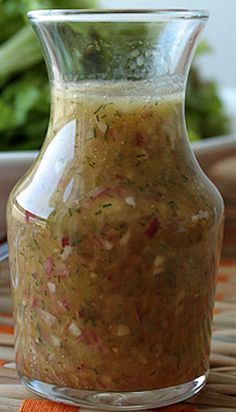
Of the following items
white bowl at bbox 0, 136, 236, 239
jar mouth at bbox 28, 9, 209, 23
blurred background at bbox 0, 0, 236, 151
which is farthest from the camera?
blurred background at bbox 0, 0, 236, 151

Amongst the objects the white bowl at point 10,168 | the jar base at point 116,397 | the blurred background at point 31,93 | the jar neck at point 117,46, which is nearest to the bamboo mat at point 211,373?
the jar base at point 116,397

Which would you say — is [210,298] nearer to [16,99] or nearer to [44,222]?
[44,222]

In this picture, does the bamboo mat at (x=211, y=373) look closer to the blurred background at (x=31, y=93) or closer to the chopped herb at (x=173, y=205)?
the chopped herb at (x=173, y=205)

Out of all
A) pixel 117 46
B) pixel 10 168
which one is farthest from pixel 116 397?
pixel 10 168

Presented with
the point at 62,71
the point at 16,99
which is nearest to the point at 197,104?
the point at 16,99

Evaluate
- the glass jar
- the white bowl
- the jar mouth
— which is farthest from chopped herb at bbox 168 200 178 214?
the white bowl

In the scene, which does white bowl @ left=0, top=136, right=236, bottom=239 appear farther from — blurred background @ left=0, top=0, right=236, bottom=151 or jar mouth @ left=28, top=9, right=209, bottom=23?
jar mouth @ left=28, top=9, right=209, bottom=23
